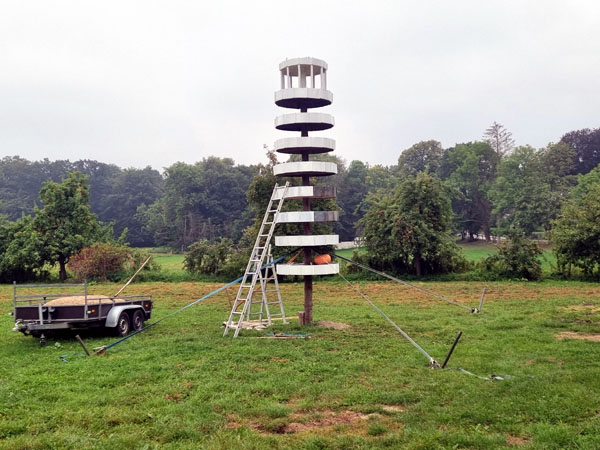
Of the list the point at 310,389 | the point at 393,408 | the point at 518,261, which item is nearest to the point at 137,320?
the point at 310,389

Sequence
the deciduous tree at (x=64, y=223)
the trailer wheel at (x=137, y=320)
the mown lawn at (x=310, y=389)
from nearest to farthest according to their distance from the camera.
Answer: the mown lawn at (x=310, y=389), the trailer wheel at (x=137, y=320), the deciduous tree at (x=64, y=223)

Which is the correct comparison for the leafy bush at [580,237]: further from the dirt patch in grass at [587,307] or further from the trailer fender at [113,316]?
the trailer fender at [113,316]

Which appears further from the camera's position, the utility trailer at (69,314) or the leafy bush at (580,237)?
the leafy bush at (580,237)

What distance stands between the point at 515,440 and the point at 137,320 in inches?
490

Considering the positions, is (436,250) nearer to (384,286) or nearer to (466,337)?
(384,286)

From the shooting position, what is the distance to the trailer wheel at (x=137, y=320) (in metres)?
17.0

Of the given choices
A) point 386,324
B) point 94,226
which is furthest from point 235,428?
point 94,226

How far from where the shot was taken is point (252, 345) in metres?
14.5

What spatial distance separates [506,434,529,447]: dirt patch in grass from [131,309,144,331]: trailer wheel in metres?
12.1

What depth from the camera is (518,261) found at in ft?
108

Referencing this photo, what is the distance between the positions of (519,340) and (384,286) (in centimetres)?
1675

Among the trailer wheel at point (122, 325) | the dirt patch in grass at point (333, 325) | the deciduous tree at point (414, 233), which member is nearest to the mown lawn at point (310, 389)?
the dirt patch in grass at point (333, 325)

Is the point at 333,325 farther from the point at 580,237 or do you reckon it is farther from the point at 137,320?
the point at 580,237

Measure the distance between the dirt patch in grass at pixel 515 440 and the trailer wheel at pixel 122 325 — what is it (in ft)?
37.3
